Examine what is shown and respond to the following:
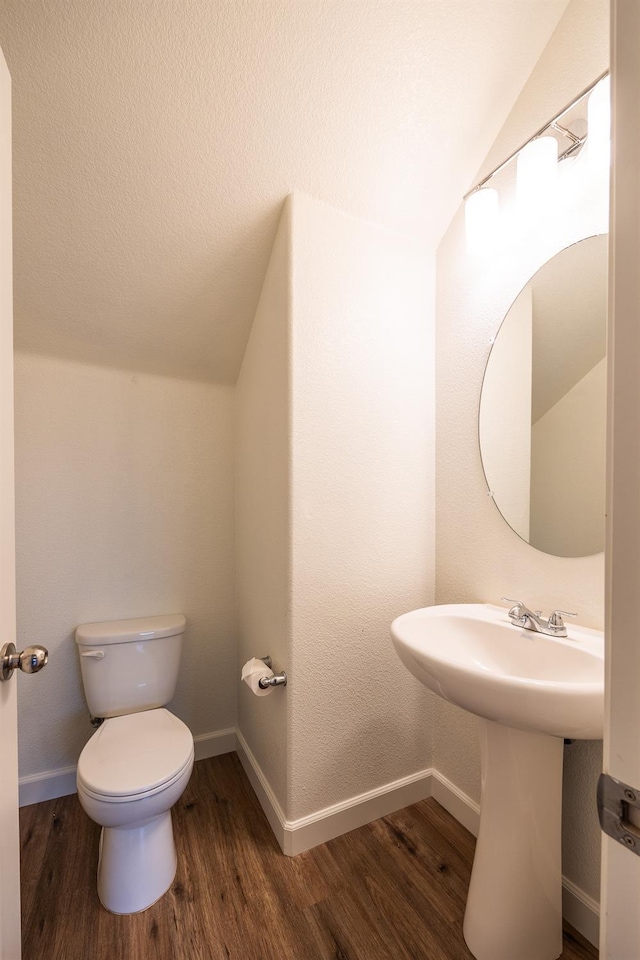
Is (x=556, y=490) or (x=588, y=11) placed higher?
(x=588, y=11)

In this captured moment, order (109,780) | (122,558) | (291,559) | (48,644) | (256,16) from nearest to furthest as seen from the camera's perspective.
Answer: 1. (256,16)
2. (109,780)
3. (291,559)
4. (48,644)
5. (122,558)

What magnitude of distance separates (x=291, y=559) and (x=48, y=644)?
1150 mm

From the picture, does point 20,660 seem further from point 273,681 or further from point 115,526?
point 115,526

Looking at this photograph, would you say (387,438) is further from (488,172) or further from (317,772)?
(317,772)

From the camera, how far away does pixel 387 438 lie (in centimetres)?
155

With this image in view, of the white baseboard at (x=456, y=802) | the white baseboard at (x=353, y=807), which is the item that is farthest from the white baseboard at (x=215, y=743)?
the white baseboard at (x=456, y=802)

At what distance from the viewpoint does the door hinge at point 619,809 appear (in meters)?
0.37

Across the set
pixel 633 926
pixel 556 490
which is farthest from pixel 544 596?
pixel 633 926

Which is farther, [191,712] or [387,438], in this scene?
[191,712]

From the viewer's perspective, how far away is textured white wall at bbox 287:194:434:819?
4.56 feet

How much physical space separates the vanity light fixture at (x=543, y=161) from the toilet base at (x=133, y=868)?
2.14 metres

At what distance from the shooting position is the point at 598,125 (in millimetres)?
1073

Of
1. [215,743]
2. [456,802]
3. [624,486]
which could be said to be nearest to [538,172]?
[624,486]

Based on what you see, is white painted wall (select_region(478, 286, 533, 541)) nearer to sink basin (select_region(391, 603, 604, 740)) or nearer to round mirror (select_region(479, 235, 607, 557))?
round mirror (select_region(479, 235, 607, 557))
